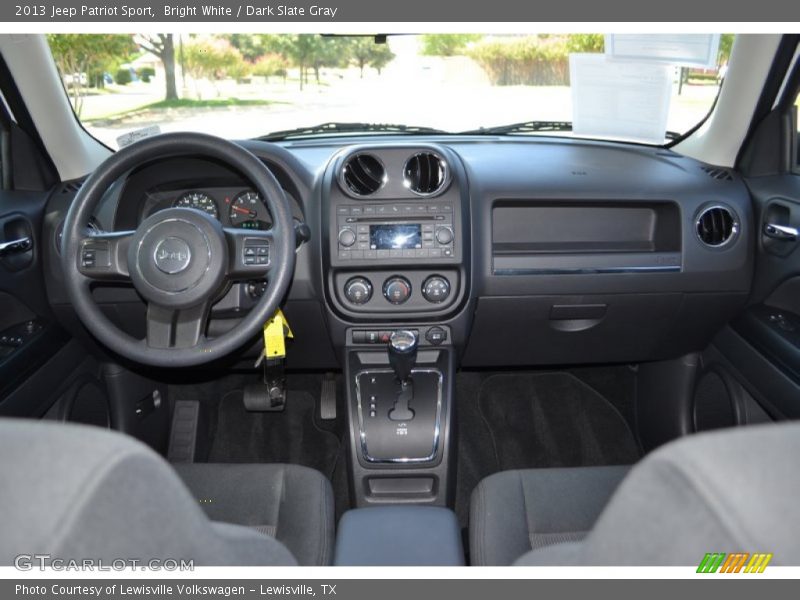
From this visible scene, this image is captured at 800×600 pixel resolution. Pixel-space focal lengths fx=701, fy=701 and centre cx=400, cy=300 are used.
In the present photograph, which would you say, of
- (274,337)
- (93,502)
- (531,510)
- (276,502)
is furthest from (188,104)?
(93,502)

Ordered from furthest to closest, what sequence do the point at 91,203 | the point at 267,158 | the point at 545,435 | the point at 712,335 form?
the point at 545,435, the point at 712,335, the point at 267,158, the point at 91,203

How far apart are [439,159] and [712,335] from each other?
1.33m

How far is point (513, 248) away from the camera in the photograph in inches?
103

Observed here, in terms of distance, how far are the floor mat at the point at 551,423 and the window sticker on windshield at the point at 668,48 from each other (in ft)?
4.76

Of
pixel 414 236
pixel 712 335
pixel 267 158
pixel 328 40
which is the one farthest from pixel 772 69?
pixel 267 158

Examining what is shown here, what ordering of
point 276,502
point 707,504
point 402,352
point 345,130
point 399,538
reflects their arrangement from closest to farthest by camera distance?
1. point 707,504
2. point 399,538
3. point 276,502
4. point 402,352
5. point 345,130

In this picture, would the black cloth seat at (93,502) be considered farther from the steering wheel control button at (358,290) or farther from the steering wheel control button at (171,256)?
the steering wheel control button at (358,290)

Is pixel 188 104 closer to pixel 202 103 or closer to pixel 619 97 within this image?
pixel 202 103

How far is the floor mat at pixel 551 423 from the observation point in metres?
3.11

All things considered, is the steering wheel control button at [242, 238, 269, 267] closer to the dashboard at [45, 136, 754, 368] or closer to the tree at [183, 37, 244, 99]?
the dashboard at [45, 136, 754, 368]

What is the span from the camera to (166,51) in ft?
8.34

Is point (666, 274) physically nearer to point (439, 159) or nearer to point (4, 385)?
point (439, 159)

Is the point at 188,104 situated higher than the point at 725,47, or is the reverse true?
the point at 725,47

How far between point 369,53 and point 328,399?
1.47 metres
